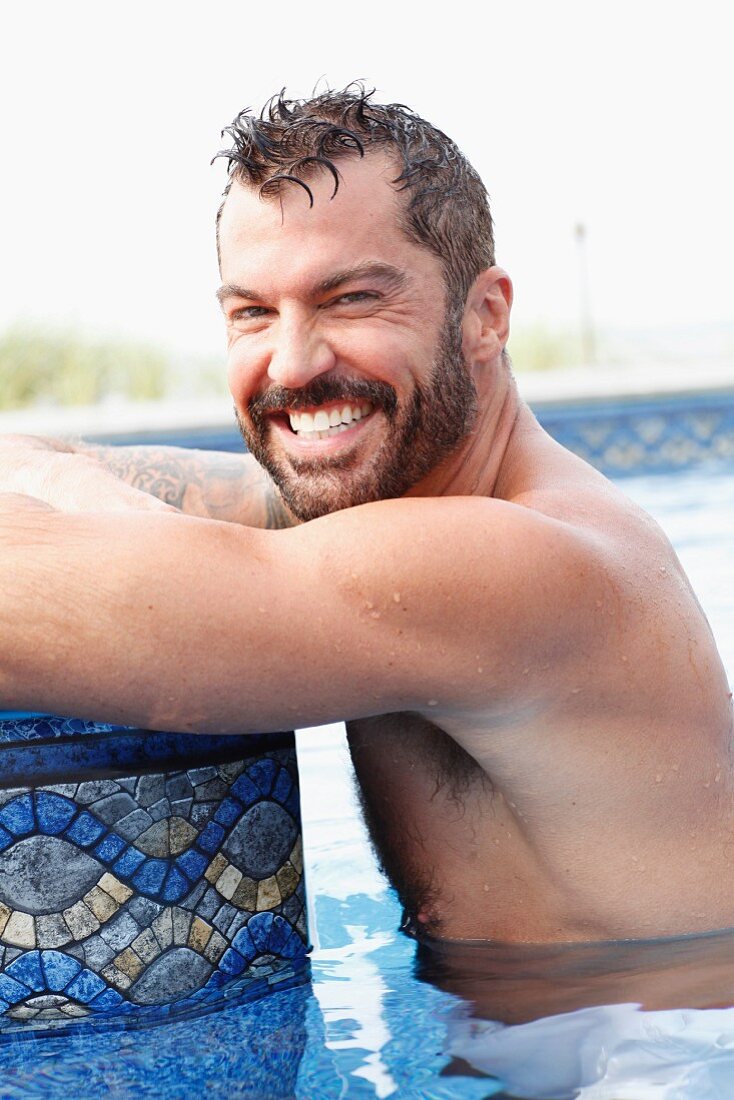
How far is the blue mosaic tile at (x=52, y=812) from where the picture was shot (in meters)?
1.65

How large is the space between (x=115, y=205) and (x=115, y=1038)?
1619 cm

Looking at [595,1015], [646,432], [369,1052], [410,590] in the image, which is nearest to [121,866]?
[369,1052]

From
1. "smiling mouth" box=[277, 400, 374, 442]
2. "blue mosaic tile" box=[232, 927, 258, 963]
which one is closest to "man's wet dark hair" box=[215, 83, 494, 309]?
"smiling mouth" box=[277, 400, 374, 442]

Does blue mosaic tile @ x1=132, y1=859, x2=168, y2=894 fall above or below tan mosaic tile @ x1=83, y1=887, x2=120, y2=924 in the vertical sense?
above

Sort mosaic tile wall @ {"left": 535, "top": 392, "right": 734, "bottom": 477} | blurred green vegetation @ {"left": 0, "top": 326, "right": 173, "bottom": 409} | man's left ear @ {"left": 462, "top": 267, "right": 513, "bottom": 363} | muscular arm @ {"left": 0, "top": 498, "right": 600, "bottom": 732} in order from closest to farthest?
muscular arm @ {"left": 0, "top": 498, "right": 600, "bottom": 732}
man's left ear @ {"left": 462, "top": 267, "right": 513, "bottom": 363}
mosaic tile wall @ {"left": 535, "top": 392, "right": 734, "bottom": 477}
blurred green vegetation @ {"left": 0, "top": 326, "right": 173, "bottom": 409}

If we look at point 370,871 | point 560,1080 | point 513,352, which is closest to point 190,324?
point 513,352

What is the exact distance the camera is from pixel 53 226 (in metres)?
16.0

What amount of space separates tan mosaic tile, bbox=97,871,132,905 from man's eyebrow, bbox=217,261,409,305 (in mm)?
821

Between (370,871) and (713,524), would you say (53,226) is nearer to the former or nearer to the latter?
(713,524)

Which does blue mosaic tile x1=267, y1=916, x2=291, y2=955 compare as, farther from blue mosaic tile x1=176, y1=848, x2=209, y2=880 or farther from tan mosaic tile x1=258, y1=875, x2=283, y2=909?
blue mosaic tile x1=176, y1=848, x2=209, y2=880

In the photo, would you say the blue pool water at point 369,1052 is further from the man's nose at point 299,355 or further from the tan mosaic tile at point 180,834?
the man's nose at point 299,355

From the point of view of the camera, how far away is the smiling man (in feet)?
4.91

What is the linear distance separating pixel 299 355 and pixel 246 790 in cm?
60

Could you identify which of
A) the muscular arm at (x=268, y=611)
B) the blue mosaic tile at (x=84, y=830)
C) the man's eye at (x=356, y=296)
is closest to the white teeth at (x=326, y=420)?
the man's eye at (x=356, y=296)
